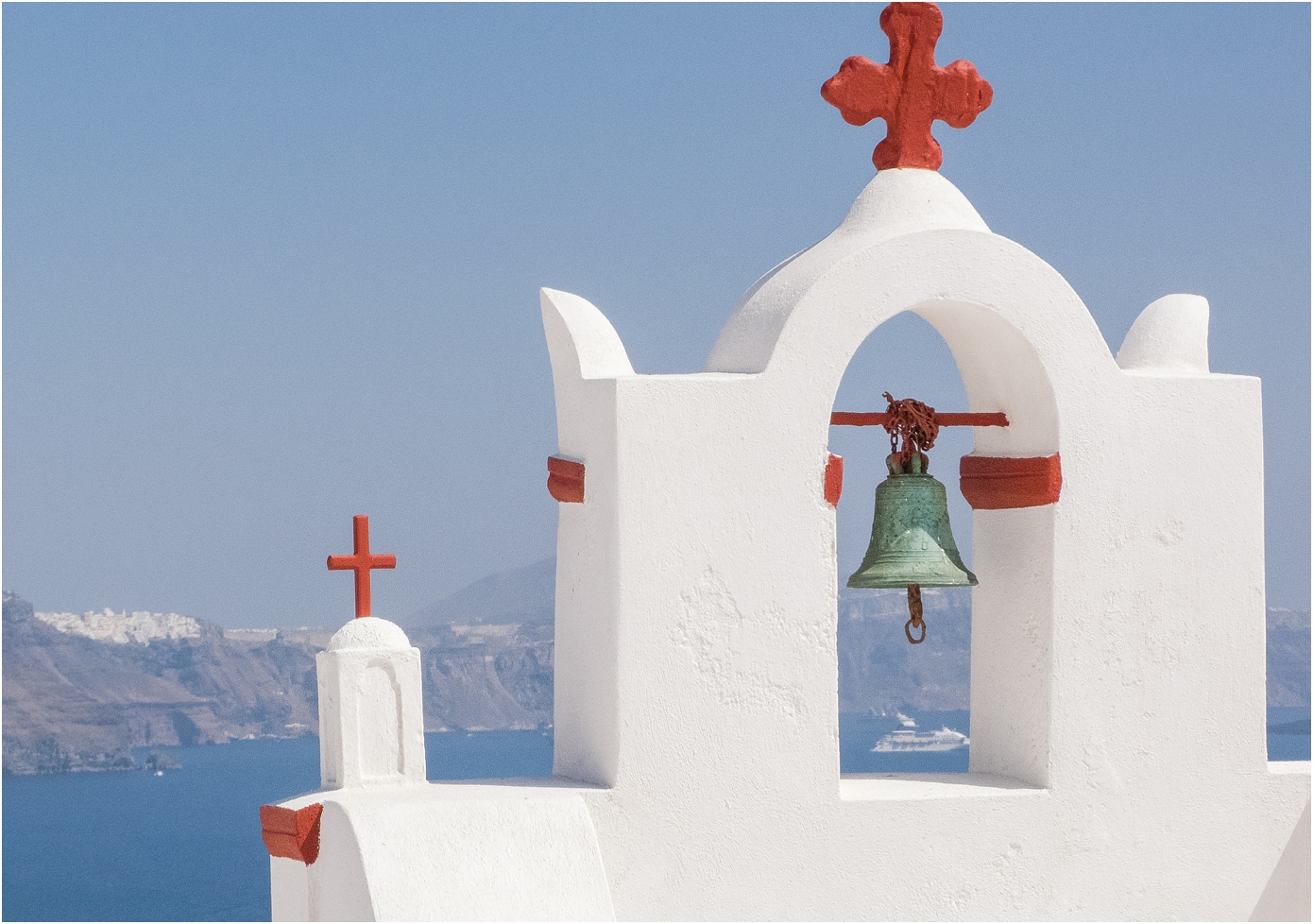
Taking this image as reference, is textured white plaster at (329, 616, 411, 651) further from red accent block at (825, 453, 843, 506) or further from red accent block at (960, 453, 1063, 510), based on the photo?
red accent block at (960, 453, 1063, 510)

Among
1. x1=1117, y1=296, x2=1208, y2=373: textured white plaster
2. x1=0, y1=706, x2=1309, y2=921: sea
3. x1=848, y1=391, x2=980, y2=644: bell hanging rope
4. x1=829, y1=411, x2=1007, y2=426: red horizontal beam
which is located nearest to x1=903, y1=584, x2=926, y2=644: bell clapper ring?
x1=848, y1=391, x2=980, y2=644: bell hanging rope

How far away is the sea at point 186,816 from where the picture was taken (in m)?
61.2

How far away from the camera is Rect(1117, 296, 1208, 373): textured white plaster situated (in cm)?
743

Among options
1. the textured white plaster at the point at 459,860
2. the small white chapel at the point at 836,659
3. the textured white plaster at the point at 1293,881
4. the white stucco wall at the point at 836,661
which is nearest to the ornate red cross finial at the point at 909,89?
the small white chapel at the point at 836,659

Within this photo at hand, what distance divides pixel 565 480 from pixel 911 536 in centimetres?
138

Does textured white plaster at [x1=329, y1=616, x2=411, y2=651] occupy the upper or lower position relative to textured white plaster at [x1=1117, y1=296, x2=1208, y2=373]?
lower

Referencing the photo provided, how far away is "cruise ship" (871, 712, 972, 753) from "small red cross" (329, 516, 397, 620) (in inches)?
2527

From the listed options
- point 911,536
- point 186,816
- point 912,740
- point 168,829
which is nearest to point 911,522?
point 911,536

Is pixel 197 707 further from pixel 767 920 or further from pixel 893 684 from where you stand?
pixel 767 920

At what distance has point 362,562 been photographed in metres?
6.86

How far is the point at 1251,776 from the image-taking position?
713cm

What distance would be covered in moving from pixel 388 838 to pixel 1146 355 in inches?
141

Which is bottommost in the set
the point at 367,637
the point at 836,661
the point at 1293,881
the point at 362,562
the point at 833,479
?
the point at 1293,881

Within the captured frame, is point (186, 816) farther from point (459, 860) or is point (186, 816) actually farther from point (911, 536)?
point (459, 860)
